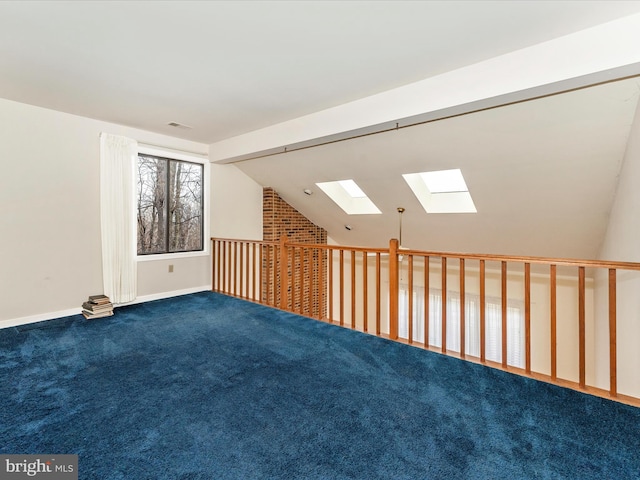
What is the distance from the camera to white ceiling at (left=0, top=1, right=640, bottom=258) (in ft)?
6.81

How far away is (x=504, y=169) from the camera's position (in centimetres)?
354

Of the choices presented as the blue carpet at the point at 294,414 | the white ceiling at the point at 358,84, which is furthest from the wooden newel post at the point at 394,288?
the white ceiling at the point at 358,84

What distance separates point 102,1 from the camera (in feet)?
6.43

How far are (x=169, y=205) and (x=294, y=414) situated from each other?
394cm

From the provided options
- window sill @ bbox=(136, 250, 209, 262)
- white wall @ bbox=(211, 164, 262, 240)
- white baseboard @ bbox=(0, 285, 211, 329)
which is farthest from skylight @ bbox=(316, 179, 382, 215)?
white baseboard @ bbox=(0, 285, 211, 329)

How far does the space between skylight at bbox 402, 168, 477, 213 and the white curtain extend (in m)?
3.63

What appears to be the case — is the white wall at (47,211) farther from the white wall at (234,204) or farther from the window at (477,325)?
the window at (477,325)

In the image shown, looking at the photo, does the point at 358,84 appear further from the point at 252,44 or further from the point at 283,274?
the point at 283,274

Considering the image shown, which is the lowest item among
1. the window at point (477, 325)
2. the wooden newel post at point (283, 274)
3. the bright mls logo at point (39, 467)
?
the window at point (477, 325)

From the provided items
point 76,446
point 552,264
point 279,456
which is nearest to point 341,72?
point 552,264

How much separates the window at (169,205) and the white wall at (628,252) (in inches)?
205

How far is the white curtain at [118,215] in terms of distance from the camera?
165 inches

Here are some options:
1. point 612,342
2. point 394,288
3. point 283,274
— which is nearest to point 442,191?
point 394,288

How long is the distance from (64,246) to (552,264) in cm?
497
